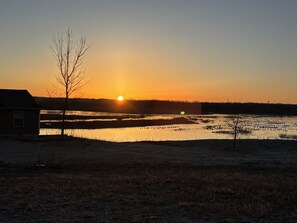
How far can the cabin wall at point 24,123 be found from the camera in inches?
1329

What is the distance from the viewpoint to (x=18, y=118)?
34375mm

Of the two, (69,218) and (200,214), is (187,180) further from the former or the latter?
(69,218)

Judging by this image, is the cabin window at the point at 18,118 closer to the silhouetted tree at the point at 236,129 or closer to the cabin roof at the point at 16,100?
the cabin roof at the point at 16,100

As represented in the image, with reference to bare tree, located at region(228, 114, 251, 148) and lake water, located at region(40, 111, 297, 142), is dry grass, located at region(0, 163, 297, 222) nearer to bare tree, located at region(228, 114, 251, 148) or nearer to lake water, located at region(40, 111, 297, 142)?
bare tree, located at region(228, 114, 251, 148)

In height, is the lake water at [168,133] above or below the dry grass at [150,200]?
below

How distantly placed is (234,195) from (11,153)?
16.6 m

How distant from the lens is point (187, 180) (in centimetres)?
1273

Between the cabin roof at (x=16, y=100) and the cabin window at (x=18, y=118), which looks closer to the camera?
the cabin roof at (x=16, y=100)

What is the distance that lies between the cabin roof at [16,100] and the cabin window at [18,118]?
0.48 metres

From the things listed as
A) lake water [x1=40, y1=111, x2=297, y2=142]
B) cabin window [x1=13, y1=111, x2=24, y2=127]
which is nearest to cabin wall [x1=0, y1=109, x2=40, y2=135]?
cabin window [x1=13, y1=111, x2=24, y2=127]

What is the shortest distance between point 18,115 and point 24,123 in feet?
2.52

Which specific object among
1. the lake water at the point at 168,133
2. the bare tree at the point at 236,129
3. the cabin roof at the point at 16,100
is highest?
the cabin roof at the point at 16,100

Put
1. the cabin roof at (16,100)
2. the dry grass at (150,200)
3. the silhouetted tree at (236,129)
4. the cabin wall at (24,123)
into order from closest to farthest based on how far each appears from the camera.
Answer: the dry grass at (150,200)
the cabin wall at (24,123)
the cabin roof at (16,100)
the silhouetted tree at (236,129)

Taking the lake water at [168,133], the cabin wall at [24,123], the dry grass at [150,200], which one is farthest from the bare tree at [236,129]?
the dry grass at [150,200]
